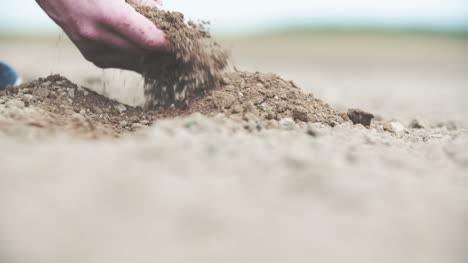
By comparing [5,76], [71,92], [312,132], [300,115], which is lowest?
[312,132]

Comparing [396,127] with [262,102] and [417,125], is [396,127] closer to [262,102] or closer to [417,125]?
[417,125]

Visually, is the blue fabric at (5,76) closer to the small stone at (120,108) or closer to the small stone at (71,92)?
the small stone at (71,92)

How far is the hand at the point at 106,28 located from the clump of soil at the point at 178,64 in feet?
0.40

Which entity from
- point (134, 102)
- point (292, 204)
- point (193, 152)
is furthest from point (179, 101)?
point (292, 204)

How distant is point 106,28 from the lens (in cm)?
321

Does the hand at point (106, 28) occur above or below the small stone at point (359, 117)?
above

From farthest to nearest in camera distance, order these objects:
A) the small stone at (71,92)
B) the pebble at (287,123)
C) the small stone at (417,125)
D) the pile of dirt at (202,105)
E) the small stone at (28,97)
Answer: the small stone at (417,125)
the small stone at (71,92)
the small stone at (28,97)
the pile of dirt at (202,105)
the pebble at (287,123)

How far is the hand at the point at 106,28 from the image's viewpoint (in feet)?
10.3

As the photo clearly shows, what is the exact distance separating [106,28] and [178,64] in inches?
24.6

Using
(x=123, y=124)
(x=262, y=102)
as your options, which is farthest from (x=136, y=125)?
(x=262, y=102)

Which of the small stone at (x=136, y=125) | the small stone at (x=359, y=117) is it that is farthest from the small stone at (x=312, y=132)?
the small stone at (x=136, y=125)

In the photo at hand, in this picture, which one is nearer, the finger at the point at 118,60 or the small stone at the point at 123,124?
the small stone at the point at 123,124

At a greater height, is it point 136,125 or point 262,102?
point 262,102

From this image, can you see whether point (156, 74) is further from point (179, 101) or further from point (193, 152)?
point (193, 152)
